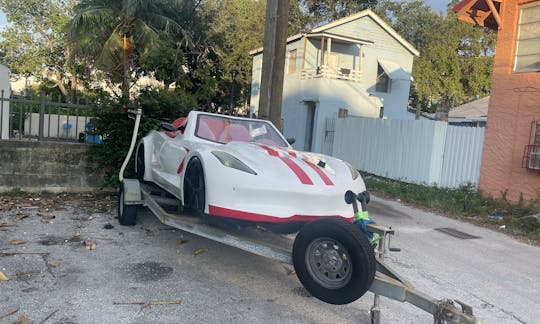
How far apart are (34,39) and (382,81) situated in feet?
90.9

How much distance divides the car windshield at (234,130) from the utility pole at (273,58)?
246cm

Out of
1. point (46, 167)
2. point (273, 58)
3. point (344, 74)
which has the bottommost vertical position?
point (46, 167)

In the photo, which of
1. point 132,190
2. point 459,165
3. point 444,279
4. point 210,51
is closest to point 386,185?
point 459,165

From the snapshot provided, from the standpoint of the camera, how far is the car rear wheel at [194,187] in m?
4.26

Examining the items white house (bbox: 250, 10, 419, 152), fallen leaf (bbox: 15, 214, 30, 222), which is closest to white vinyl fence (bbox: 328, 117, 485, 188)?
white house (bbox: 250, 10, 419, 152)

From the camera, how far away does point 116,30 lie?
19984 millimetres

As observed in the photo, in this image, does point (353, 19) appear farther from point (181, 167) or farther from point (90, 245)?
point (90, 245)

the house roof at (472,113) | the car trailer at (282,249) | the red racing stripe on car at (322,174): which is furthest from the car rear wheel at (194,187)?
the house roof at (472,113)

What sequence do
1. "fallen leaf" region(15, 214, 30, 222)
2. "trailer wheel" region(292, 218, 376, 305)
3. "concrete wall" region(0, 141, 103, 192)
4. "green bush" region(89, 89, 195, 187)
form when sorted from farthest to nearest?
"green bush" region(89, 89, 195, 187)
"concrete wall" region(0, 141, 103, 192)
"fallen leaf" region(15, 214, 30, 222)
"trailer wheel" region(292, 218, 376, 305)

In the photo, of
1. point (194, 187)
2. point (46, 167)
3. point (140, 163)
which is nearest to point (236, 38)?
point (46, 167)

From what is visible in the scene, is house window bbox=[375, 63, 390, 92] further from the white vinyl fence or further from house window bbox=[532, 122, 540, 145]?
house window bbox=[532, 122, 540, 145]

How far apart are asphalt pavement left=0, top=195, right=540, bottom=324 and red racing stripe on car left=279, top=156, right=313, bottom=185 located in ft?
3.74

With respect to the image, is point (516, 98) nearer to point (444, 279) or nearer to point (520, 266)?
point (520, 266)

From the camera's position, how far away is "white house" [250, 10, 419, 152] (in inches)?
853
